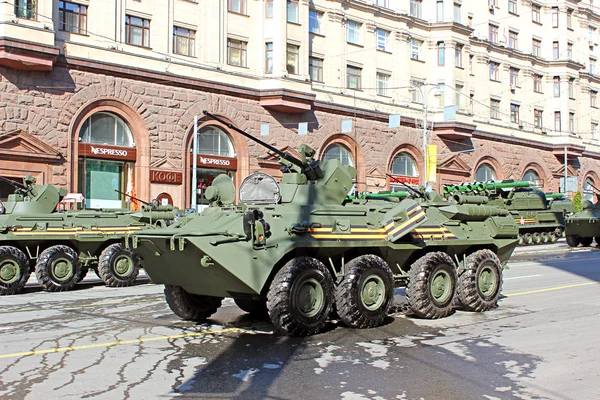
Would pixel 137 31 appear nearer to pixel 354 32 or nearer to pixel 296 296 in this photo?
pixel 354 32

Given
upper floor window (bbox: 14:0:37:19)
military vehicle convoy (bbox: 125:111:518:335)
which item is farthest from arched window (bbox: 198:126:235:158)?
military vehicle convoy (bbox: 125:111:518:335)

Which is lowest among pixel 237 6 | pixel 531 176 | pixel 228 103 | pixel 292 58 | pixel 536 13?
pixel 531 176

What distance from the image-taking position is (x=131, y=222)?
18.5 metres

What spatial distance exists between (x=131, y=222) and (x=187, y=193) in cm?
1097

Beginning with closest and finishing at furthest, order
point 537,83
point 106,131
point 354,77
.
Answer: point 106,131 < point 354,77 < point 537,83

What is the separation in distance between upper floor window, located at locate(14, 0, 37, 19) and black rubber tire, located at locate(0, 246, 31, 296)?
11765 mm

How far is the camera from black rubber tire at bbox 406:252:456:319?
34.9 ft

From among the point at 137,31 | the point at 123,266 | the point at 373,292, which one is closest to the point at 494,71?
the point at 137,31

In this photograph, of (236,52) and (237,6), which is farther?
(237,6)

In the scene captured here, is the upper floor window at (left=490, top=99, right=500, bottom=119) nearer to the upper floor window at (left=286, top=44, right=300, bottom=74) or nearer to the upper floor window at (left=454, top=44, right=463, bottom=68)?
the upper floor window at (left=454, top=44, right=463, bottom=68)

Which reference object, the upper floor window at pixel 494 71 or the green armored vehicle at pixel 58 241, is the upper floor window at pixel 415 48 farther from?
the green armored vehicle at pixel 58 241

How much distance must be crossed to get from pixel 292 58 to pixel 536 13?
2510 cm

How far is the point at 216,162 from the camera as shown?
3066 cm

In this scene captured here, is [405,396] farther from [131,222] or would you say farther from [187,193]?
[187,193]
